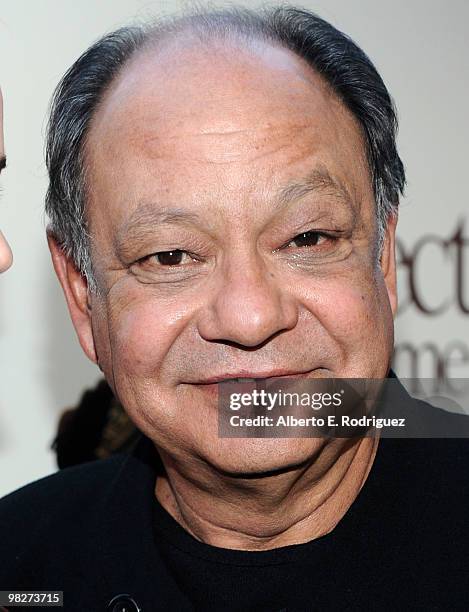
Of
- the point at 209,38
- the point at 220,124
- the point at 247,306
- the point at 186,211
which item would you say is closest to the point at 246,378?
the point at 247,306

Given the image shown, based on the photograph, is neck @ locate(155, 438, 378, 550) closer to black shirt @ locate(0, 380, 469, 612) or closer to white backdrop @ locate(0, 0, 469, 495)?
black shirt @ locate(0, 380, 469, 612)

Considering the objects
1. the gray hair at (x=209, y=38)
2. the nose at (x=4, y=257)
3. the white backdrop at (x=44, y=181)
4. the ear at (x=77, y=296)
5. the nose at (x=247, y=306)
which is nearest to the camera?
the nose at (x=247, y=306)

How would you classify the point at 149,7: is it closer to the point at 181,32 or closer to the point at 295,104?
→ the point at 181,32

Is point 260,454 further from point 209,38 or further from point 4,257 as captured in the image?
point 209,38

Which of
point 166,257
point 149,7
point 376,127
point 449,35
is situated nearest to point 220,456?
point 166,257

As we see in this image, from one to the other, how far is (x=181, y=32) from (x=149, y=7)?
1.88 feet

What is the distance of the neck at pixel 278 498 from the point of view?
1.23 meters

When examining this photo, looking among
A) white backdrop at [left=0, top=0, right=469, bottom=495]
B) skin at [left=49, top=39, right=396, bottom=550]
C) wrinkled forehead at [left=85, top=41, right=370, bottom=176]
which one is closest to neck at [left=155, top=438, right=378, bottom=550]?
skin at [left=49, top=39, right=396, bottom=550]

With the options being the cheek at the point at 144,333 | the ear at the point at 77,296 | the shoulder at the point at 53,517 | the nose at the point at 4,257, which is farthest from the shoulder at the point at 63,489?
the nose at the point at 4,257

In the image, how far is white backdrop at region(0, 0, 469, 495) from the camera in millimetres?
1823

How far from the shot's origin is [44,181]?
6.05 feet

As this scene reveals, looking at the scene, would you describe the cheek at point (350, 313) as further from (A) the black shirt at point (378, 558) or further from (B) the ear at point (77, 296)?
(B) the ear at point (77, 296)

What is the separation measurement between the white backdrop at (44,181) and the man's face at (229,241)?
60 cm

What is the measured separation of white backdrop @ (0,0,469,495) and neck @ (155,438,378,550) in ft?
2.11
